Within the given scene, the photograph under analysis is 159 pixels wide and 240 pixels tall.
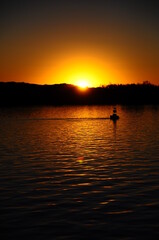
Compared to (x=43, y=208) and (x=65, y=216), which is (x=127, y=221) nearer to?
(x=65, y=216)

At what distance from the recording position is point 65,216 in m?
13.2

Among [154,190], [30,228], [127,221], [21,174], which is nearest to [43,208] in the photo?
[30,228]

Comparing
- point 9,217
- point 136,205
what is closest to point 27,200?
point 9,217

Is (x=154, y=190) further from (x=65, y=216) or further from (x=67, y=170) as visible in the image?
(x=67, y=170)

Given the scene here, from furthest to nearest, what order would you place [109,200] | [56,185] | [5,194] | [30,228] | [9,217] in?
1. [56,185]
2. [5,194]
3. [109,200]
4. [9,217]
5. [30,228]

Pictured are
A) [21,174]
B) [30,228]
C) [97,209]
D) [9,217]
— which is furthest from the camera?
[21,174]

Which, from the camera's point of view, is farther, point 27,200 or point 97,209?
point 27,200

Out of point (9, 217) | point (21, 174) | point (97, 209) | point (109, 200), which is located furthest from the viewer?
point (21, 174)

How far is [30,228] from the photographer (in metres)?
12.0

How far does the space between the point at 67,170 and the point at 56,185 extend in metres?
4.04

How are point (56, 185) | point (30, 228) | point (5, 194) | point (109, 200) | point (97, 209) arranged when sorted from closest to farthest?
point (30, 228), point (97, 209), point (109, 200), point (5, 194), point (56, 185)

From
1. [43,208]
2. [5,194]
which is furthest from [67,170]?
[43,208]

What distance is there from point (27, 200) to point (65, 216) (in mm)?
2803

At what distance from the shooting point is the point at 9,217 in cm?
1307
